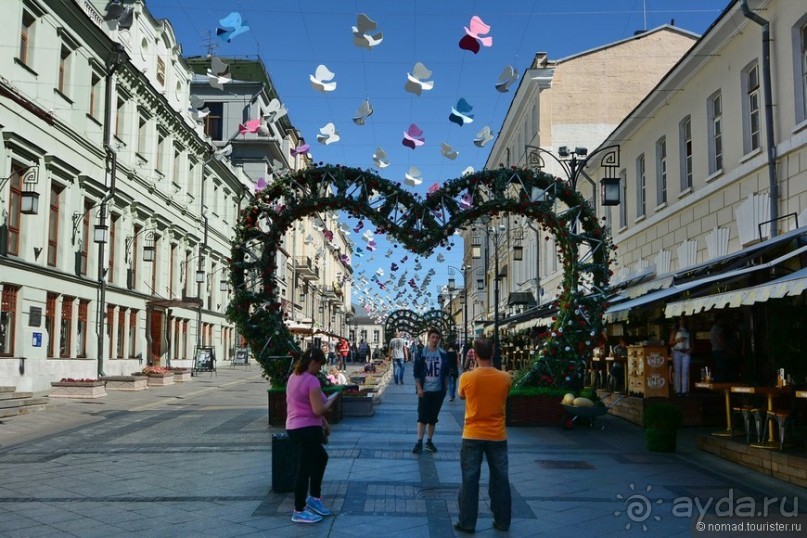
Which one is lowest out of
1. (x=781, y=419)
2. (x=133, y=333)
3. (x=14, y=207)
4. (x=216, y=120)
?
(x=781, y=419)

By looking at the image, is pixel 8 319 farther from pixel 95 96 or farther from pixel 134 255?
pixel 134 255

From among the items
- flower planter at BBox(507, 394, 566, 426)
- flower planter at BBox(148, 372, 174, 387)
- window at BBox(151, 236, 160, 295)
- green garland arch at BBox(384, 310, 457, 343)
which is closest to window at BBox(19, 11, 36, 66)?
flower planter at BBox(148, 372, 174, 387)

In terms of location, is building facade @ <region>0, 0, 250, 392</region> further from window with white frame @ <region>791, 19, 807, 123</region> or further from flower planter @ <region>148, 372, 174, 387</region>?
window with white frame @ <region>791, 19, 807, 123</region>

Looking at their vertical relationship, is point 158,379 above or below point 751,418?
below

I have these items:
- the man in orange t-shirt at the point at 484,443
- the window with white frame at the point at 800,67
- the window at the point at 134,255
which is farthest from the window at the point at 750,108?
the window at the point at 134,255

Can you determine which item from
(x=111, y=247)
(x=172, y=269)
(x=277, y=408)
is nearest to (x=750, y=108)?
(x=277, y=408)

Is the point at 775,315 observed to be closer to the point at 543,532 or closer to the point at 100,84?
the point at 543,532

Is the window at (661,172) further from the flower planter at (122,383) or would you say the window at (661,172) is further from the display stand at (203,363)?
the display stand at (203,363)

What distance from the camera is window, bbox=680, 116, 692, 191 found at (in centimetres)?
2031

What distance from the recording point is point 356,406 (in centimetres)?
1702

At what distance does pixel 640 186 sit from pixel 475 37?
1316cm

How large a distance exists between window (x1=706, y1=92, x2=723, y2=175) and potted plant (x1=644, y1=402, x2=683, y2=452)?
8355mm

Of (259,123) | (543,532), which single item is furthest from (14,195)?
(543,532)

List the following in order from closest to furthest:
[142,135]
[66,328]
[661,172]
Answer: [661,172] → [66,328] → [142,135]
